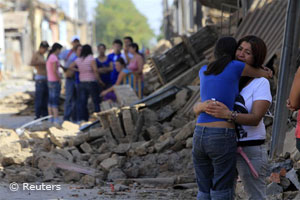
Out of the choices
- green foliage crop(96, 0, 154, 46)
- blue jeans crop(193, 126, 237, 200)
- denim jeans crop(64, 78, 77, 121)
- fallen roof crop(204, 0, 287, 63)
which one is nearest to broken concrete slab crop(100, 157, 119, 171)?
fallen roof crop(204, 0, 287, 63)

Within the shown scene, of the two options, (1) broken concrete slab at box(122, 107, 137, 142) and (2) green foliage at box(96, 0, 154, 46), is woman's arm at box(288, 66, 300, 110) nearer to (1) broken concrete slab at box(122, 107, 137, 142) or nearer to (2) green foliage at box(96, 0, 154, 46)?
(1) broken concrete slab at box(122, 107, 137, 142)

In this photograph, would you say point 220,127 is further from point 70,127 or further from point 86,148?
point 70,127

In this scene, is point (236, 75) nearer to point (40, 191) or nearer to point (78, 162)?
point (40, 191)

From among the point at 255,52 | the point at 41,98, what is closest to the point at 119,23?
the point at 41,98

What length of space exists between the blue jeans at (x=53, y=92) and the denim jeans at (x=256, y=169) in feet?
29.1

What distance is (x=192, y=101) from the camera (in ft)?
34.5

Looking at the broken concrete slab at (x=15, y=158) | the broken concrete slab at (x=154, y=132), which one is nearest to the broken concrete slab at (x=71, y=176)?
the broken concrete slab at (x=15, y=158)

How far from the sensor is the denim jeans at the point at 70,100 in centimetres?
1330

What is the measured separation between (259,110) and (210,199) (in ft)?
2.61

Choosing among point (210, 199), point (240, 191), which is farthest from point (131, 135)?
point (210, 199)

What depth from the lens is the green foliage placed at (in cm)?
11969

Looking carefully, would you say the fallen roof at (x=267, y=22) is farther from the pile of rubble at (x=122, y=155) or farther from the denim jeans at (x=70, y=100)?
the denim jeans at (x=70, y=100)

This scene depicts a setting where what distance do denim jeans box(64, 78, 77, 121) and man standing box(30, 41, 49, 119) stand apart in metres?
0.56

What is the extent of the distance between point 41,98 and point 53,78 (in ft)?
3.13
